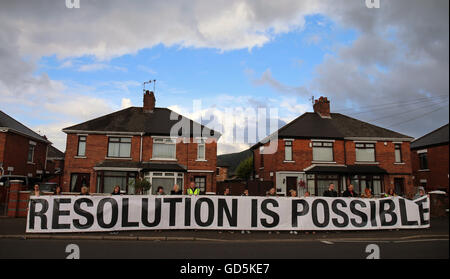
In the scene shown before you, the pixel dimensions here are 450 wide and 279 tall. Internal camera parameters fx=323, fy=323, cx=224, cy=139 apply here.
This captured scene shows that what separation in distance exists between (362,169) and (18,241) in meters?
25.7

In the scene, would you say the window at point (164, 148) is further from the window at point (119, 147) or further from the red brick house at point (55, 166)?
the red brick house at point (55, 166)

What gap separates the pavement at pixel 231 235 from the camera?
1091cm

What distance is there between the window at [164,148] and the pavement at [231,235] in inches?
570

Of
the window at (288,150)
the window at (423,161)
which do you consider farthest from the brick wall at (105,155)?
the window at (423,161)

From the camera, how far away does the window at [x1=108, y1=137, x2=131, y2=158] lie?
2673 centimetres

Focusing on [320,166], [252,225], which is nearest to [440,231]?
[252,225]

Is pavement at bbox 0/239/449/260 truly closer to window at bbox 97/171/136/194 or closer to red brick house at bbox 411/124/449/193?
window at bbox 97/171/136/194


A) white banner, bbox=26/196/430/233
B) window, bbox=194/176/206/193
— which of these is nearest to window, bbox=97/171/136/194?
window, bbox=194/176/206/193

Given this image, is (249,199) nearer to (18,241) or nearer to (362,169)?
(18,241)

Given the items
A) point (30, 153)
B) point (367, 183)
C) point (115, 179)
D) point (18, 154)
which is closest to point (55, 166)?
point (30, 153)

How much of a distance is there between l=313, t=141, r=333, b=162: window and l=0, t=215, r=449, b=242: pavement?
16.2 metres

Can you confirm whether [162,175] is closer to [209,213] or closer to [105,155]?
[105,155]
